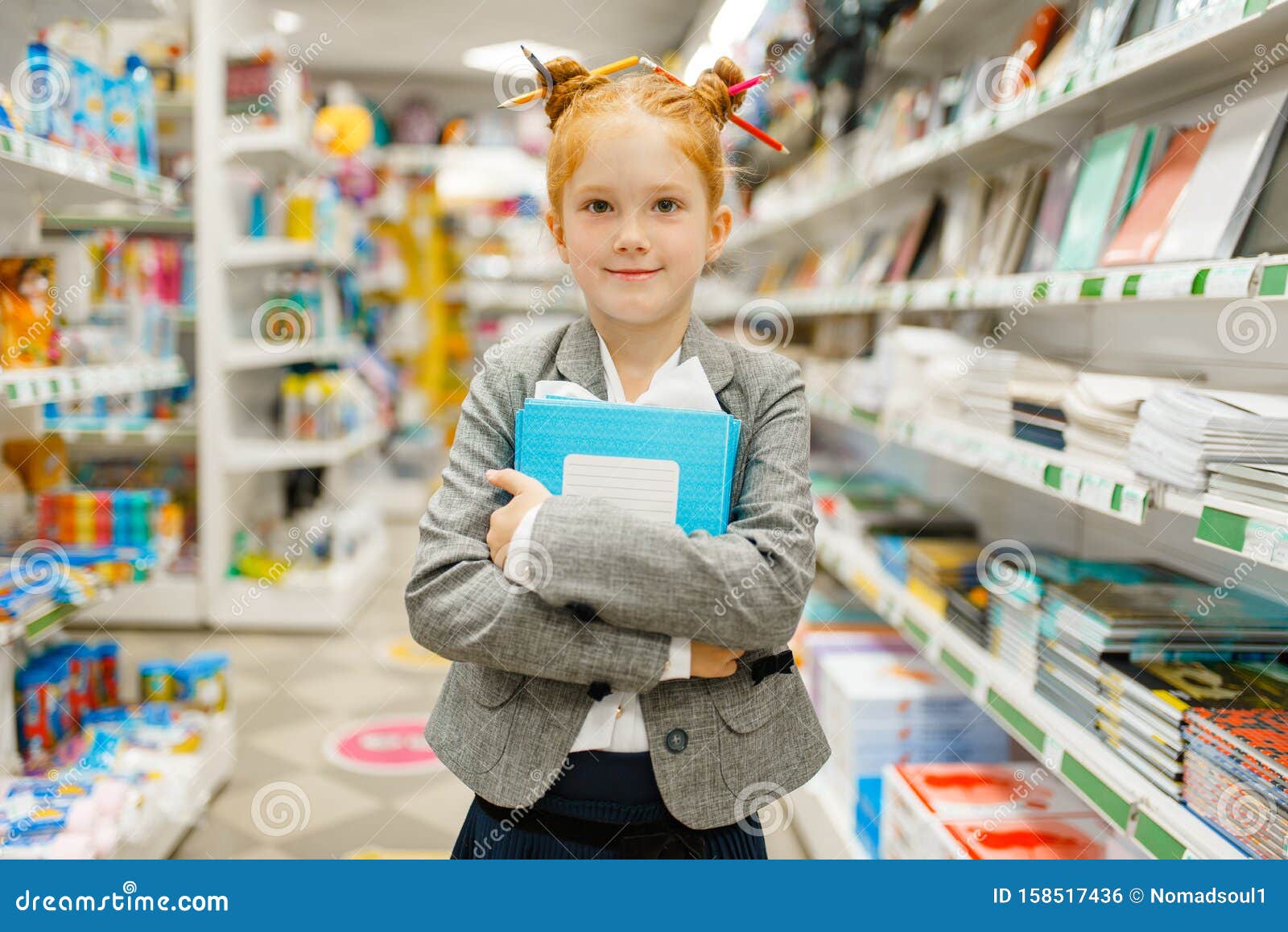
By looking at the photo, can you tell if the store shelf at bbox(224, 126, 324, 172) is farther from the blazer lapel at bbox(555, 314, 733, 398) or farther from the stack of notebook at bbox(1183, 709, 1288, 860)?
the stack of notebook at bbox(1183, 709, 1288, 860)

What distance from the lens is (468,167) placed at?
649cm

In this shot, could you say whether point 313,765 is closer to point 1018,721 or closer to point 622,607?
point 1018,721

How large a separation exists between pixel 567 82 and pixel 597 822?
35.1 inches

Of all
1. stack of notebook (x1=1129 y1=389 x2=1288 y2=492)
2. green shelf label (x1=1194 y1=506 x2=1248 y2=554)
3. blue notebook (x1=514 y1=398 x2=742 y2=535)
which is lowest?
green shelf label (x1=1194 y1=506 x2=1248 y2=554)

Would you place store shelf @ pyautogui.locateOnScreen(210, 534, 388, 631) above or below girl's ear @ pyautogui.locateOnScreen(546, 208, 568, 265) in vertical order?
below

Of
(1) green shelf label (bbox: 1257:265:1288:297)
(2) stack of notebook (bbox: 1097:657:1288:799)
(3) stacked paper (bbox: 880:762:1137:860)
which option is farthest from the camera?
(3) stacked paper (bbox: 880:762:1137:860)

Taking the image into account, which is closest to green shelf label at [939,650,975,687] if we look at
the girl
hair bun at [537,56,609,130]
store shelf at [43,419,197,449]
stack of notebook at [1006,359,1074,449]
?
stack of notebook at [1006,359,1074,449]

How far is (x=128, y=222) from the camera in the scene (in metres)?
4.35

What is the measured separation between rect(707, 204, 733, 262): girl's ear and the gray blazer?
10 cm

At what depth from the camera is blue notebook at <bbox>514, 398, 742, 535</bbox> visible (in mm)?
1076

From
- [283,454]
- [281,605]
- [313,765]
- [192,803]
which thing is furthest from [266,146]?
[192,803]
